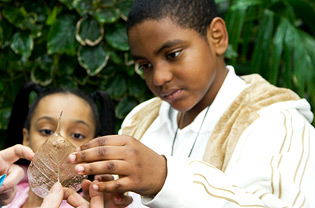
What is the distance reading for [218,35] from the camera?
1680mm

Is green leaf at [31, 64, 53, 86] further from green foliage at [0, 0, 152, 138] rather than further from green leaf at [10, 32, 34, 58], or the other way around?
green leaf at [10, 32, 34, 58]

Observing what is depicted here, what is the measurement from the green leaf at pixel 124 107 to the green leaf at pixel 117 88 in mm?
62

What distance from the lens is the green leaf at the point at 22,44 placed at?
261 cm

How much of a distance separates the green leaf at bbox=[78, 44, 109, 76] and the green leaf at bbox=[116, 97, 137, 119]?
29cm

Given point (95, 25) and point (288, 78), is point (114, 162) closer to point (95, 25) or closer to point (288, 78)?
point (95, 25)

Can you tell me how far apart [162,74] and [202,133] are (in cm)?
30

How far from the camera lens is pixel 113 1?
2.58 metres

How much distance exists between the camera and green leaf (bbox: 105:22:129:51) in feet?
8.41

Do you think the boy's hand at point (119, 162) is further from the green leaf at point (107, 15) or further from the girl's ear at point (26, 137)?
the green leaf at point (107, 15)

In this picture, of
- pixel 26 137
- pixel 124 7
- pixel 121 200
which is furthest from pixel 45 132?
pixel 124 7

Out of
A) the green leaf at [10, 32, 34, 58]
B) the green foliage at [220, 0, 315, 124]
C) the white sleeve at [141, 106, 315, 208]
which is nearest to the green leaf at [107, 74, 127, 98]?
the green leaf at [10, 32, 34, 58]

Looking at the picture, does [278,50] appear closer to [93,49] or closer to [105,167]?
[93,49]

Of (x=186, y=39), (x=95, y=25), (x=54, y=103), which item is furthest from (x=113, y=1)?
(x=186, y=39)

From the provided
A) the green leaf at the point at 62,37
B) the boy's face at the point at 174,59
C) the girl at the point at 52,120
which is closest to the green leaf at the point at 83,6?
the green leaf at the point at 62,37
